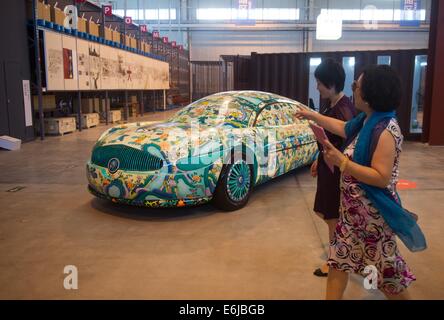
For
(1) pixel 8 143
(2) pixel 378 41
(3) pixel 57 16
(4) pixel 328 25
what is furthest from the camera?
(2) pixel 378 41

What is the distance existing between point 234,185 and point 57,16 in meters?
9.18

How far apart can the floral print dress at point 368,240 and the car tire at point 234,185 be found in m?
2.22

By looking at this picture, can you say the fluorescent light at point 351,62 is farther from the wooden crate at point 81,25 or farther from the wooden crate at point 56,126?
the wooden crate at point 56,126

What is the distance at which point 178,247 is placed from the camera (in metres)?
3.54

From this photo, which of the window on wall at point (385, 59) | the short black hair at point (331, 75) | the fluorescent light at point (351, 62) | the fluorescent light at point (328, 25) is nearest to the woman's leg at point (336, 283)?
the short black hair at point (331, 75)

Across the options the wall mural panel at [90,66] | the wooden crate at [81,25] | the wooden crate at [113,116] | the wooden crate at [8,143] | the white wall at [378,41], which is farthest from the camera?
the white wall at [378,41]

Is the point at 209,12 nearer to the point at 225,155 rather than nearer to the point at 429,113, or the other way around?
the point at 429,113

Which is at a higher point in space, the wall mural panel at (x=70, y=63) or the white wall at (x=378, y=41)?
the white wall at (x=378, y=41)

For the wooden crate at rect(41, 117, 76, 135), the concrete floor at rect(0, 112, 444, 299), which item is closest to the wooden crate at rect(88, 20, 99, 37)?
the wooden crate at rect(41, 117, 76, 135)

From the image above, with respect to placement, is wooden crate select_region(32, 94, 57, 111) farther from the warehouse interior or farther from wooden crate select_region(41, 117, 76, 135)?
wooden crate select_region(41, 117, 76, 135)

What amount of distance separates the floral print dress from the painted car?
216 centimetres

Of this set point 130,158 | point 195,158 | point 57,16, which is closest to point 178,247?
point 195,158

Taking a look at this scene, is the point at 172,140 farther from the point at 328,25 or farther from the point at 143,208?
the point at 328,25

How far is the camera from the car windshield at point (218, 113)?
4.80 metres
